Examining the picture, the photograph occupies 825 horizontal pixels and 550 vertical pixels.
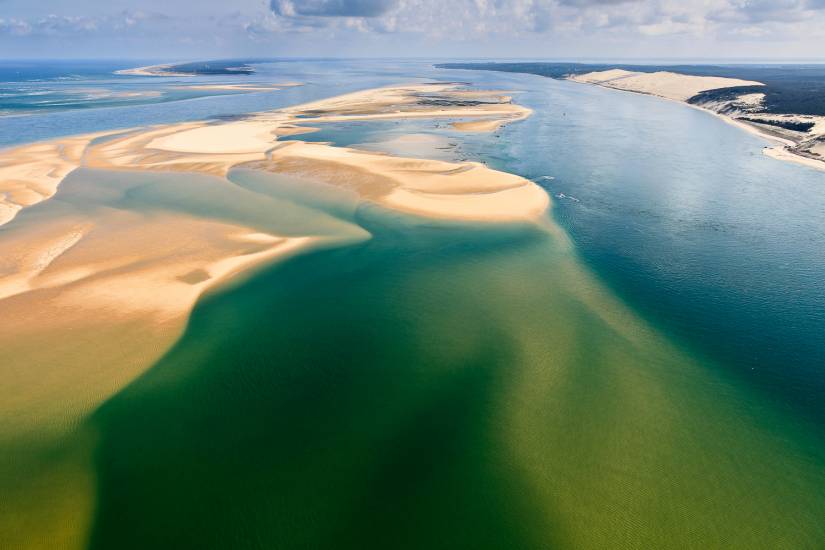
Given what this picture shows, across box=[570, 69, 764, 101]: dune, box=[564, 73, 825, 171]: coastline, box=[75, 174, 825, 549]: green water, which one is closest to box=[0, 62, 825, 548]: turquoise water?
box=[75, 174, 825, 549]: green water

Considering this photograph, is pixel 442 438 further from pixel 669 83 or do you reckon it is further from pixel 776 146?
pixel 669 83

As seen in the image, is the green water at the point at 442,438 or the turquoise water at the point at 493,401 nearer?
the green water at the point at 442,438

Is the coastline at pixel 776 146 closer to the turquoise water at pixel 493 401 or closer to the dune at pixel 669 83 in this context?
the dune at pixel 669 83

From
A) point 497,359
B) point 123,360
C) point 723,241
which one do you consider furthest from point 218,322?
point 723,241

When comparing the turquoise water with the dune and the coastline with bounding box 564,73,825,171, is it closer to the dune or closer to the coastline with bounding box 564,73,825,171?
the coastline with bounding box 564,73,825,171

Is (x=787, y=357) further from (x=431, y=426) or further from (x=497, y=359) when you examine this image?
(x=431, y=426)

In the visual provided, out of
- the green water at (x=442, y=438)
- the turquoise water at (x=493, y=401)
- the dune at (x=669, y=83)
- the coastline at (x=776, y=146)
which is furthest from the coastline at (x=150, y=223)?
the dune at (x=669, y=83)
